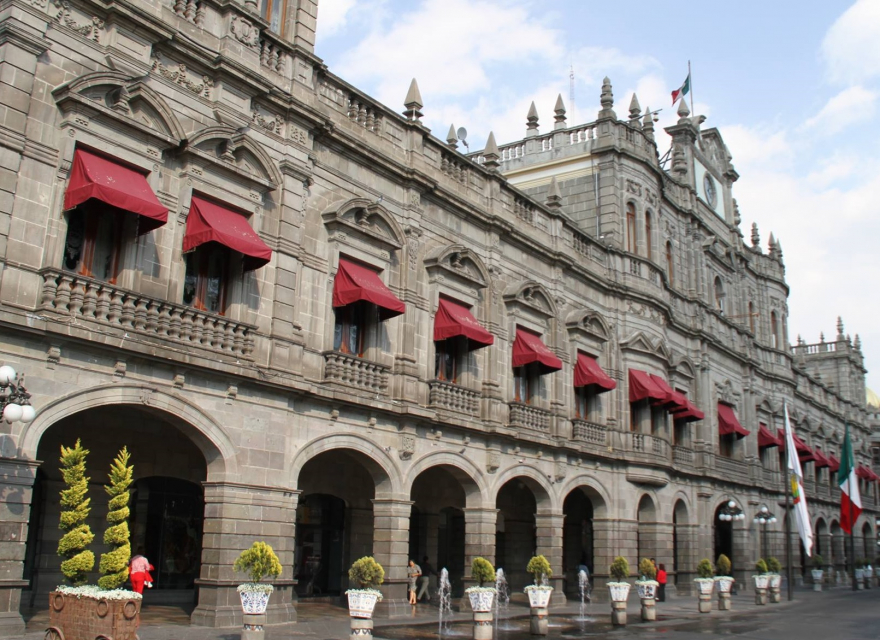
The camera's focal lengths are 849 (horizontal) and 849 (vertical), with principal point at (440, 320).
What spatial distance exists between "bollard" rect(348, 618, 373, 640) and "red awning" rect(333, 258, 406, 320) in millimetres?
6979

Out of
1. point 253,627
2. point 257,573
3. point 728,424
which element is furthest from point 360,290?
point 728,424

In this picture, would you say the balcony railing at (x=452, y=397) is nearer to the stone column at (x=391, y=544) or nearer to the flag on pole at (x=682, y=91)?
the stone column at (x=391, y=544)

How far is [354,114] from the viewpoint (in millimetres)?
20047

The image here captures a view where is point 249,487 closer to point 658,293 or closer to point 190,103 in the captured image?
point 190,103

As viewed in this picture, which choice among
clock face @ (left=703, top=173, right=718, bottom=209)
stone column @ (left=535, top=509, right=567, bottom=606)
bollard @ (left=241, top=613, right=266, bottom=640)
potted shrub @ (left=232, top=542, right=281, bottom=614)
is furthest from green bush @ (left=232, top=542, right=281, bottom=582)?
clock face @ (left=703, top=173, right=718, bottom=209)

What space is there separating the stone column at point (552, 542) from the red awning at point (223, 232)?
13.1 meters

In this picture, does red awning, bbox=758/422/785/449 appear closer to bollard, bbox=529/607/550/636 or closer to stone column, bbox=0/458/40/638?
bollard, bbox=529/607/550/636

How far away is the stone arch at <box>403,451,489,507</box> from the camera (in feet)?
67.2

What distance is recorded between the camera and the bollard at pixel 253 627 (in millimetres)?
12734

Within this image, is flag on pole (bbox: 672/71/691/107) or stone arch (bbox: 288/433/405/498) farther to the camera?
flag on pole (bbox: 672/71/691/107)

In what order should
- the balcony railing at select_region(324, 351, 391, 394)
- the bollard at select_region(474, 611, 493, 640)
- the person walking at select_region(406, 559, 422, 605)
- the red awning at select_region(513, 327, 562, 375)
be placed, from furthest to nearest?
1. the red awning at select_region(513, 327, 562, 375)
2. the person walking at select_region(406, 559, 422, 605)
3. the balcony railing at select_region(324, 351, 391, 394)
4. the bollard at select_region(474, 611, 493, 640)

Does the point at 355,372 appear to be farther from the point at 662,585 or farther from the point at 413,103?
the point at 662,585

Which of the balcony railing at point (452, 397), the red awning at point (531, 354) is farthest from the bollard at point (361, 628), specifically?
the red awning at point (531, 354)

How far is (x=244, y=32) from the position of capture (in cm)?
1691
